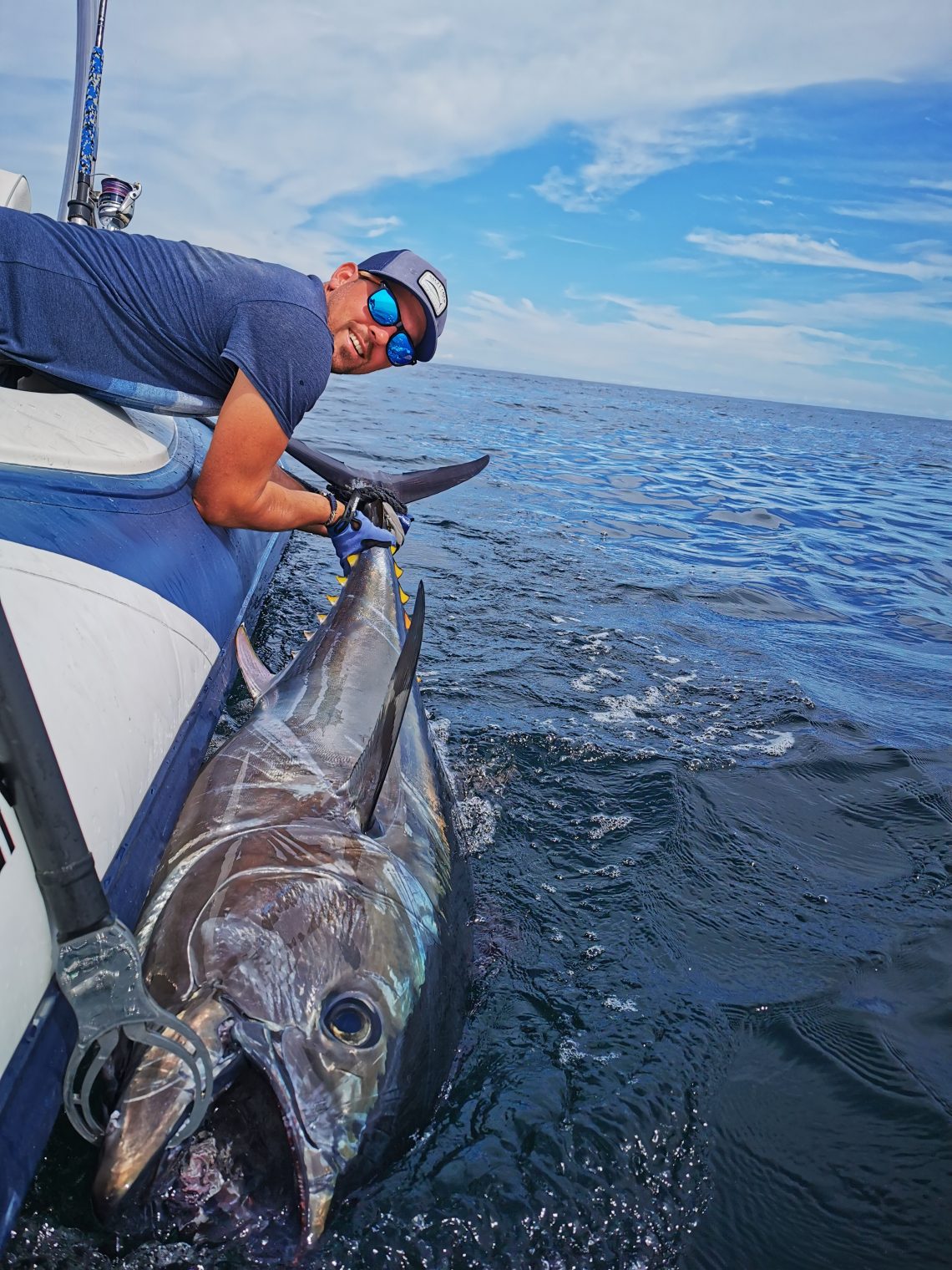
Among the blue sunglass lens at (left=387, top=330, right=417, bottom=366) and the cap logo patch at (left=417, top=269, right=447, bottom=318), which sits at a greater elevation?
the cap logo patch at (left=417, top=269, right=447, bottom=318)

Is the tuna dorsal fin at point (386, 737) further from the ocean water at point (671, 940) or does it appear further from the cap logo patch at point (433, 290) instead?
the cap logo patch at point (433, 290)

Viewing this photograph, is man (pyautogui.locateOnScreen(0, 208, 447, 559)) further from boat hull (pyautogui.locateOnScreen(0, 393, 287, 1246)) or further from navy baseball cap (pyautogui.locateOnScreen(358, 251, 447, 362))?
boat hull (pyautogui.locateOnScreen(0, 393, 287, 1246))

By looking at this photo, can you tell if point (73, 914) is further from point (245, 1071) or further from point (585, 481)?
point (585, 481)

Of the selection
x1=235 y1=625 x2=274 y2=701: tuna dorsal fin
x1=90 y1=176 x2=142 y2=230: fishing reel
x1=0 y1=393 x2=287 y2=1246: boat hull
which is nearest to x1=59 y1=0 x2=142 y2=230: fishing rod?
x1=90 y1=176 x2=142 y2=230: fishing reel

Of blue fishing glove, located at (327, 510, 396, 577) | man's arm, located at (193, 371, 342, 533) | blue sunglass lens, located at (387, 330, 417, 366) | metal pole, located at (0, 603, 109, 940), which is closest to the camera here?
metal pole, located at (0, 603, 109, 940)

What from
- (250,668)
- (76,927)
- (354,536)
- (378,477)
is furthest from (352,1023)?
(378,477)

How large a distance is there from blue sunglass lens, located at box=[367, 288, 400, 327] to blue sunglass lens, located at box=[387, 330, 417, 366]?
0.24ft

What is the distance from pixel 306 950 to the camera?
60.7 inches

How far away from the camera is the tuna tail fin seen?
393cm

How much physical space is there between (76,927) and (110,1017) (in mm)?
149

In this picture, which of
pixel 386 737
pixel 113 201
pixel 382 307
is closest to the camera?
pixel 386 737

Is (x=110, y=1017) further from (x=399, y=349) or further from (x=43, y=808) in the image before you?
(x=399, y=349)

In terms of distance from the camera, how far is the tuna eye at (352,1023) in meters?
1.46

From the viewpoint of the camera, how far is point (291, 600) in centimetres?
484
